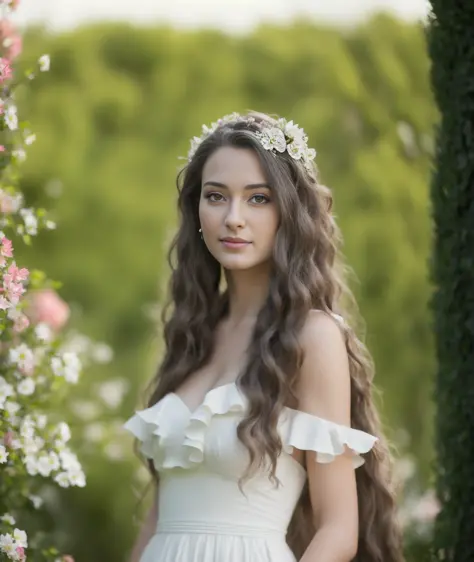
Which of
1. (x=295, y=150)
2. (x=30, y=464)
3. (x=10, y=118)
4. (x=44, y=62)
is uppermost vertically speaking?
(x=44, y=62)

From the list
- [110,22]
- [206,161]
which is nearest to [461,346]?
[206,161]

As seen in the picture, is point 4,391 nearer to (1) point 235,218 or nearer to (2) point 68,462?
(2) point 68,462

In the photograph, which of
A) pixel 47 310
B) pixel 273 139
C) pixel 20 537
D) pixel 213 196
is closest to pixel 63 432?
pixel 20 537

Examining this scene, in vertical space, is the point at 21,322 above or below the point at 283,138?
below

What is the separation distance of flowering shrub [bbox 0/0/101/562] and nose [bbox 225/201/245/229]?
601 mm

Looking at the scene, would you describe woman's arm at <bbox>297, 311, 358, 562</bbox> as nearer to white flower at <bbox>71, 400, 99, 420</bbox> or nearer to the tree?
the tree

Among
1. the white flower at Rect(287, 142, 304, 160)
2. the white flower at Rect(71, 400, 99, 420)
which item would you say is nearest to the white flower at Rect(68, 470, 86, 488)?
the white flower at Rect(287, 142, 304, 160)

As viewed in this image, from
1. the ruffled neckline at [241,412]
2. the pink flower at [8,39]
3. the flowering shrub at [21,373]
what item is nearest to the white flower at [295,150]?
the ruffled neckline at [241,412]

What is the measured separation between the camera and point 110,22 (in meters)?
15.2

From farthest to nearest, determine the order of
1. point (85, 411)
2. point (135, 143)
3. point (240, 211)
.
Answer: point (135, 143) < point (85, 411) < point (240, 211)

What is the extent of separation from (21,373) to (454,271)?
1.47 m

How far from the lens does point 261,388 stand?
119 inches

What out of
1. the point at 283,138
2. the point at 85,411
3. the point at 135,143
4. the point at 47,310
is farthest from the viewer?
the point at 135,143

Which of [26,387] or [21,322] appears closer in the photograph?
[21,322]
